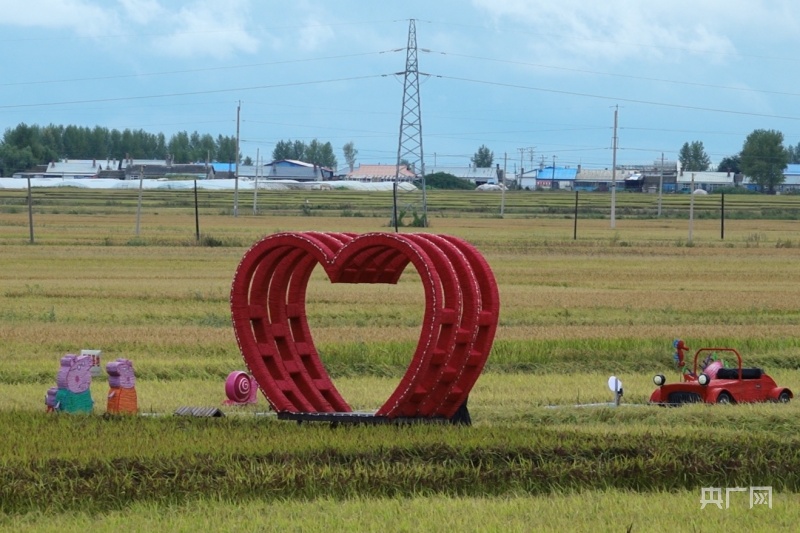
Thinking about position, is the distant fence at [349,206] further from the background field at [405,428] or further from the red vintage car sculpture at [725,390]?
the red vintage car sculpture at [725,390]

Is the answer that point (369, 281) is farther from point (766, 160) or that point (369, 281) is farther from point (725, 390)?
point (766, 160)

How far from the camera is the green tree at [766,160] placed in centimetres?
17788

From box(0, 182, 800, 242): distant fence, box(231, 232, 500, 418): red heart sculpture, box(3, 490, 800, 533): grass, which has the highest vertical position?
box(231, 232, 500, 418): red heart sculpture

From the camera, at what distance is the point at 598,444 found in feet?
39.6

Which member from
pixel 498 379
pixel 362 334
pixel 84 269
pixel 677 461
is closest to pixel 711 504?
pixel 677 461

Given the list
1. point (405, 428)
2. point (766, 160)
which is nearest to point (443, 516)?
point (405, 428)

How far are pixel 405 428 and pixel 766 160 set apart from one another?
173 meters

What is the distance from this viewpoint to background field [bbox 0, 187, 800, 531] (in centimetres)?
1014

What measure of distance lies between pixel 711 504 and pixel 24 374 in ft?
37.2

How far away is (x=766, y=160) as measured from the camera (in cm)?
17788

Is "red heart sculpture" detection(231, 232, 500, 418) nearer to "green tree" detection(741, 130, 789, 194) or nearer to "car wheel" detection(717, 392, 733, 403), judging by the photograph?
"car wheel" detection(717, 392, 733, 403)

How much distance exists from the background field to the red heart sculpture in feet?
1.95

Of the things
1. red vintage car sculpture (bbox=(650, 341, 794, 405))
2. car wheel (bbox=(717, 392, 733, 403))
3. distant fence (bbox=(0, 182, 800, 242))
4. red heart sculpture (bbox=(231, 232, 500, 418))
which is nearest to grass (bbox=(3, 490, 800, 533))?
red heart sculpture (bbox=(231, 232, 500, 418))

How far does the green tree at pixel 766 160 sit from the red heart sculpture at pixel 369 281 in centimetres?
17027
